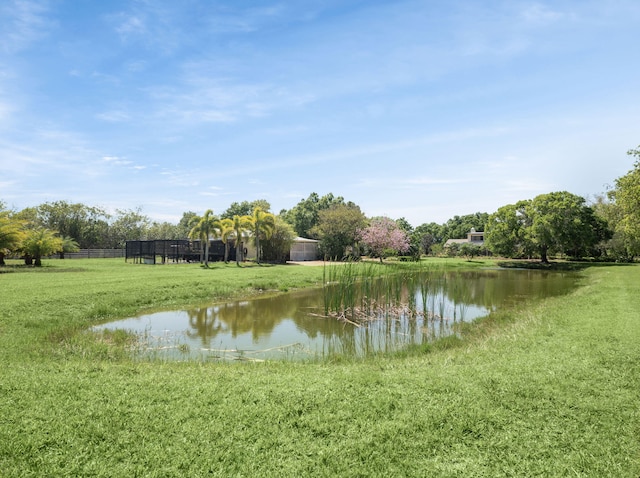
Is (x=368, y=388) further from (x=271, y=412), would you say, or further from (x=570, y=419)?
(x=570, y=419)

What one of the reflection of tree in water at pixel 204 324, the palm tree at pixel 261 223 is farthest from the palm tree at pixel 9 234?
the reflection of tree in water at pixel 204 324

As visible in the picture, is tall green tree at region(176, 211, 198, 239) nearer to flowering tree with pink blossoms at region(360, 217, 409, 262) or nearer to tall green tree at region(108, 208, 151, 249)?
tall green tree at region(108, 208, 151, 249)

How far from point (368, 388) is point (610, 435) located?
2.30 m

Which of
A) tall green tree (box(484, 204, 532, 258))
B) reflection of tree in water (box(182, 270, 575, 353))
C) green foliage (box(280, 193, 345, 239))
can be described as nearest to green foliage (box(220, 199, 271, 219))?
green foliage (box(280, 193, 345, 239))

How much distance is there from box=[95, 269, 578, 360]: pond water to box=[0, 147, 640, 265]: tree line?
42.8 feet

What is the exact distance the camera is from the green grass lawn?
3186mm

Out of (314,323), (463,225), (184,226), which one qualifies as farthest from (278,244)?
(463,225)

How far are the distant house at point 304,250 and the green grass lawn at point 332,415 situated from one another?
104 ft

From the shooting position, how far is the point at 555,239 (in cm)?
3278

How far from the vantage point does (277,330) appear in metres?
9.79

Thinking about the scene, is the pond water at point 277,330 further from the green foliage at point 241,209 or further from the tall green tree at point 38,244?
the green foliage at point 241,209

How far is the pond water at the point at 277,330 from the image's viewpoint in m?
7.63

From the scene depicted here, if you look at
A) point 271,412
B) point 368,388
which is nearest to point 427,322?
point 368,388

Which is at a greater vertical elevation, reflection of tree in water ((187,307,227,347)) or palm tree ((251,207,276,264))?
palm tree ((251,207,276,264))
